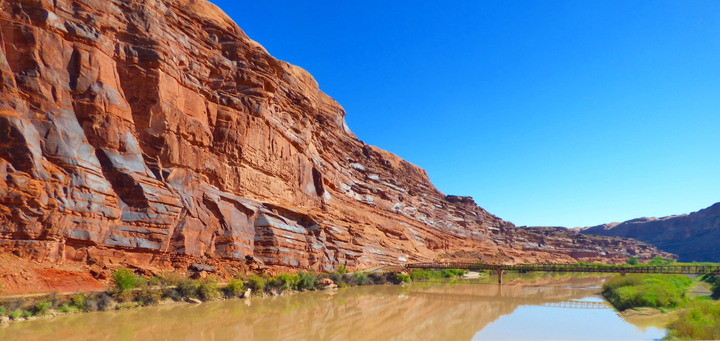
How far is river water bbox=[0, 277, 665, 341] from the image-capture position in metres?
14.5

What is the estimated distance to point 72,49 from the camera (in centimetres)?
2180

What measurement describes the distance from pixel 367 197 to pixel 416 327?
37119mm

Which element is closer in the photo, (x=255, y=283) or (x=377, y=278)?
(x=255, y=283)

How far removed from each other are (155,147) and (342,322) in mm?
14855

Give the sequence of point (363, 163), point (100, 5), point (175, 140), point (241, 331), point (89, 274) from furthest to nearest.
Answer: point (363, 163), point (175, 140), point (100, 5), point (89, 274), point (241, 331)

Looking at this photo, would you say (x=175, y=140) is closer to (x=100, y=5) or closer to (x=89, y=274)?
(x=100, y=5)

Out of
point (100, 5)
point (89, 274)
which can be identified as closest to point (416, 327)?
point (89, 274)

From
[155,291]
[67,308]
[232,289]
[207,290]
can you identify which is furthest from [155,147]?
[67,308]

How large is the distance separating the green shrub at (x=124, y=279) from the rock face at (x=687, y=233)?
12225 centimetres

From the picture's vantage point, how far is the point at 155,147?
24906mm

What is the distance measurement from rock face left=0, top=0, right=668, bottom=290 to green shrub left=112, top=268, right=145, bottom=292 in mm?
1083

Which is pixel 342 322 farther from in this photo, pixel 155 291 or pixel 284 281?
pixel 284 281

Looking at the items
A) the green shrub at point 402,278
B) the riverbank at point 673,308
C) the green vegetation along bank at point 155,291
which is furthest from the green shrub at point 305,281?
the riverbank at point 673,308

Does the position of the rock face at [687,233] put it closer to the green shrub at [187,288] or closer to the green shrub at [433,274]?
the green shrub at [433,274]
